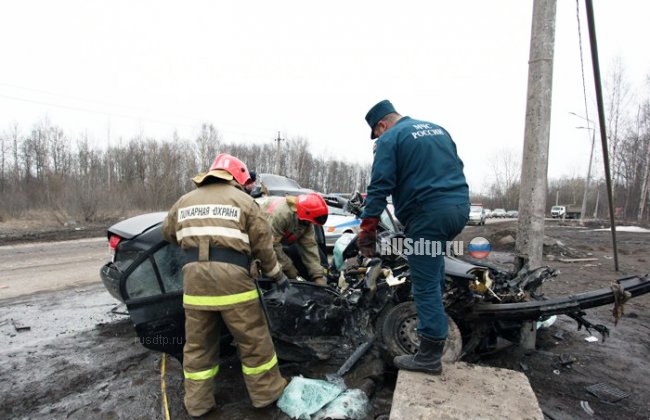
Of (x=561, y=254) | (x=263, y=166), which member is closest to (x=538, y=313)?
(x=561, y=254)

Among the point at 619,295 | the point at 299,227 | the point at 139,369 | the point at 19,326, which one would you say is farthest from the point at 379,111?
the point at 19,326

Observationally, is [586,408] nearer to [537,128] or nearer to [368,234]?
[368,234]

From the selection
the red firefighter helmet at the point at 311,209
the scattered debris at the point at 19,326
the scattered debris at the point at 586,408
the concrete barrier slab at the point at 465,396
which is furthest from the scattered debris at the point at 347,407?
the scattered debris at the point at 19,326

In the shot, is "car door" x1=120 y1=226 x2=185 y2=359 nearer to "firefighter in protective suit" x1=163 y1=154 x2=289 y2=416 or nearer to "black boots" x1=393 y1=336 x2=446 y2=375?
"firefighter in protective suit" x1=163 y1=154 x2=289 y2=416

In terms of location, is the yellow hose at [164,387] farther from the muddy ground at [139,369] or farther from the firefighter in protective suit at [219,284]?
the firefighter in protective suit at [219,284]

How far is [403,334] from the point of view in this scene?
300 centimetres

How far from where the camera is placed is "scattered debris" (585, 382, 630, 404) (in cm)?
281

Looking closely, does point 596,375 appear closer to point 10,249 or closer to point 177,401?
point 177,401

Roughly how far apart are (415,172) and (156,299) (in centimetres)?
201

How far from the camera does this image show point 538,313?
111 inches

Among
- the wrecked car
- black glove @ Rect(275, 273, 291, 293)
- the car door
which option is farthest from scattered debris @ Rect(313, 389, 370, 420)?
the car door

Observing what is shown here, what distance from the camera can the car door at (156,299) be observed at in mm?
2680

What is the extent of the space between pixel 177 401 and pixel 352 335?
4.58 feet

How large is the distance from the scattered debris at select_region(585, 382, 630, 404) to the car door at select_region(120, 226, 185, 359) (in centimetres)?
312
